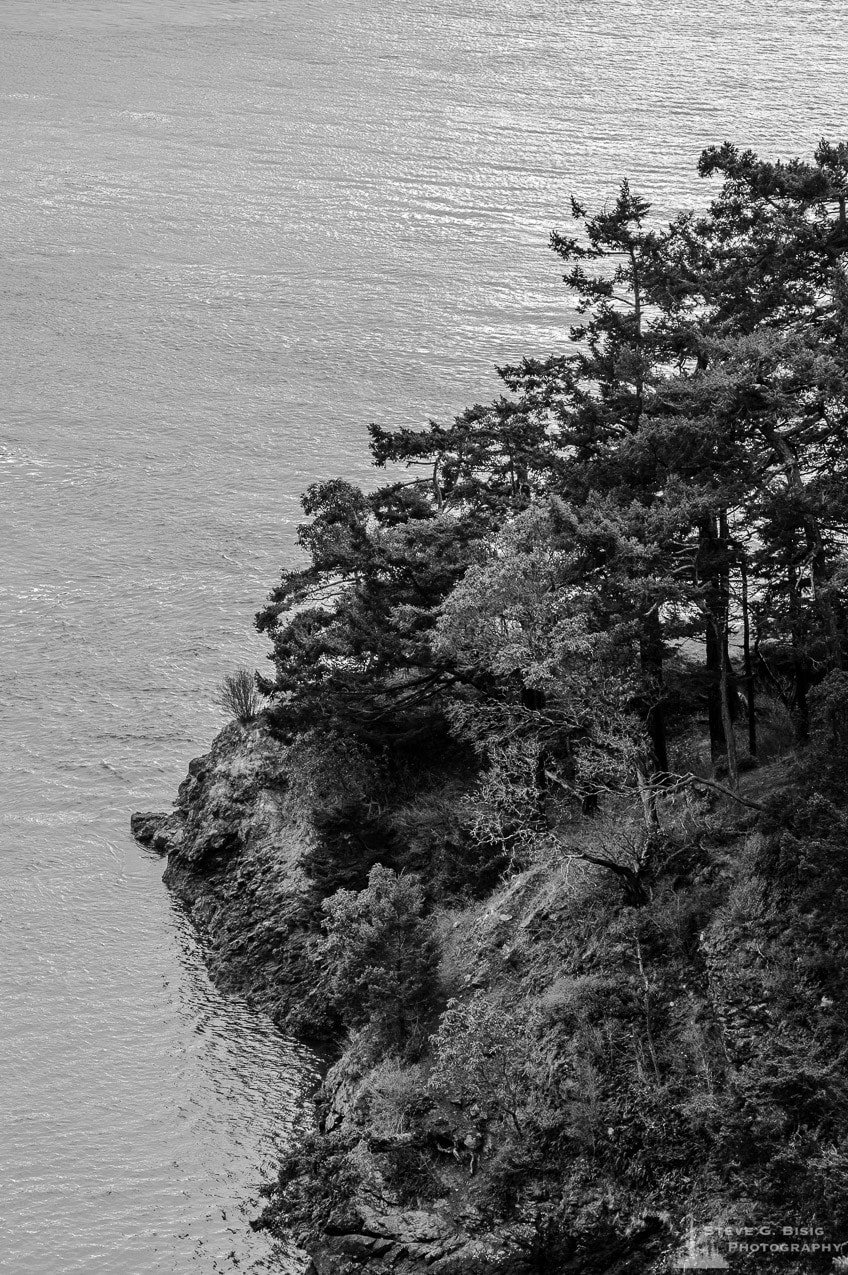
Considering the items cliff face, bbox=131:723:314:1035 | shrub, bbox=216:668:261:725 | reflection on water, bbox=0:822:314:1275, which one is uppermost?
shrub, bbox=216:668:261:725

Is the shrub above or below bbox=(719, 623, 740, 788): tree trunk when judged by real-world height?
below

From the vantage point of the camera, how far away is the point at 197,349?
271 feet

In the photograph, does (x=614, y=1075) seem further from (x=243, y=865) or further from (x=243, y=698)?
(x=243, y=698)

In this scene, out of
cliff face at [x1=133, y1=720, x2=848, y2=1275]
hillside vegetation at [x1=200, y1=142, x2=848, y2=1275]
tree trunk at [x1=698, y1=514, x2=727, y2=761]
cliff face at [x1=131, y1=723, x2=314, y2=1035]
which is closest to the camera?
cliff face at [x1=133, y1=720, x2=848, y2=1275]

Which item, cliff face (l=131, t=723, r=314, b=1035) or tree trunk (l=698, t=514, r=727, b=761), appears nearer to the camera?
tree trunk (l=698, t=514, r=727, b=761)

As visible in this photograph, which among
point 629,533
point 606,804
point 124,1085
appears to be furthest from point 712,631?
point 124,1085

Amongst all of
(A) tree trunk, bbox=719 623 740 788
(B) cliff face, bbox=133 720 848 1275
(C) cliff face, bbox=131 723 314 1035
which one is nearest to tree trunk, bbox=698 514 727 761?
(A) tree trunk, bbox=719 623 740 788

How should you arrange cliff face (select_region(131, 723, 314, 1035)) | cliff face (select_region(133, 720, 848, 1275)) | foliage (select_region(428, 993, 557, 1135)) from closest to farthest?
1. cliff face (select_region(133, 720, 848, 1275))
2. foliage (select_region(428, 993, 557, 1135))
3. cliff face (select_region(131, 723, 314, 1035))

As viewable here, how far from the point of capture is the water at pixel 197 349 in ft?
135

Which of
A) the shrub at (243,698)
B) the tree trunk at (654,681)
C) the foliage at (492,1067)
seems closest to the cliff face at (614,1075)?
the foliage at (492,1067)

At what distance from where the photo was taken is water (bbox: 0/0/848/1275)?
135ft

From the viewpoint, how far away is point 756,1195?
29.7 metres

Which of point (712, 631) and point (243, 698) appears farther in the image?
point (243, 698)

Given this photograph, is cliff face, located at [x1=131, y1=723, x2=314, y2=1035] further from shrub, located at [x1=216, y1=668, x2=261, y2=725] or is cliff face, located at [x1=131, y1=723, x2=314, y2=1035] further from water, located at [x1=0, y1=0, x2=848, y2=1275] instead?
water, located at [x1=0, y1=0, x2=848, y2=1275]
